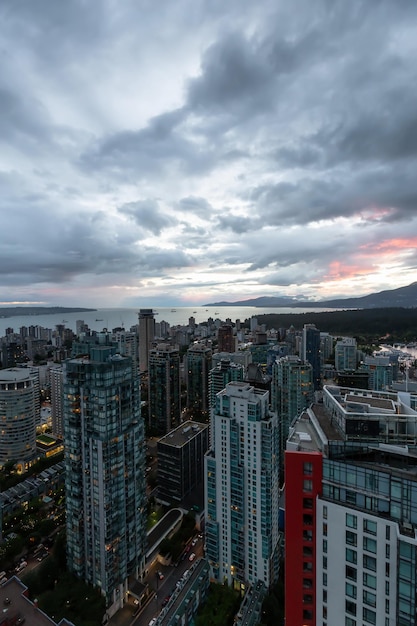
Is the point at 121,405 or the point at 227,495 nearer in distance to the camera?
the point at 121,405

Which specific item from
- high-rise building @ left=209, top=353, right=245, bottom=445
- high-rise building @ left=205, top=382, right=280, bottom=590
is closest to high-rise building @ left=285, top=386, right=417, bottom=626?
high-rise building @ left=205, top=382, right=280, bottom=590

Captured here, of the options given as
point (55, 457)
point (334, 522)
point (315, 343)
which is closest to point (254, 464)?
point (334, 522)

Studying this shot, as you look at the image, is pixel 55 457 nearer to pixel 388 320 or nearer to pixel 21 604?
pixel 21 604

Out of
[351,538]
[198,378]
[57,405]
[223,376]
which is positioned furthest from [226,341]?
[351,538]

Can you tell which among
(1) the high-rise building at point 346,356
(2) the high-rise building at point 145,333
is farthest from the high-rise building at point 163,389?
(1) the high-rise building at point 346,356

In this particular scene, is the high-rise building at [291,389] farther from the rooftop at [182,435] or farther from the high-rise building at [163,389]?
the high-rise building at [163,389]

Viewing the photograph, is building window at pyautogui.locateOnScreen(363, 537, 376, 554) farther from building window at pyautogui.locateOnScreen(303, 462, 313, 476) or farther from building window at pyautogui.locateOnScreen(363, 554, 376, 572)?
building window at pyautogui.locateOnScreen(303, 462, 313, 476)
